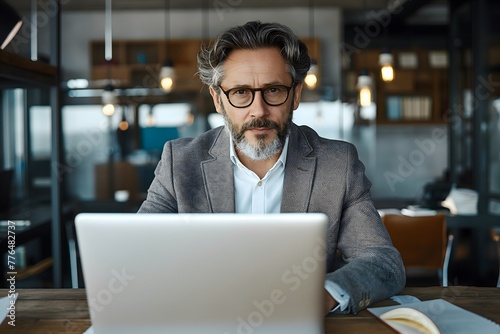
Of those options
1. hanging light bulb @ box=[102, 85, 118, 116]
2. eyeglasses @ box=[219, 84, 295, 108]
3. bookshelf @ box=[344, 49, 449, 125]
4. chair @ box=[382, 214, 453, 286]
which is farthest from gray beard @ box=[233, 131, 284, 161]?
bookshelf @ box=[344, 49, 449, 125]

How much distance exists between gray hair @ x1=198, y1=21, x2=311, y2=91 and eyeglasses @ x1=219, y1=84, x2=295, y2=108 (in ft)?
0.30

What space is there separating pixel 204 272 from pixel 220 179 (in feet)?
3.04

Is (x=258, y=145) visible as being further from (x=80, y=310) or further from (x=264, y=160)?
(x=80, y=310)

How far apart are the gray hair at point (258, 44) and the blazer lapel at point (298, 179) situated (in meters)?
0.26

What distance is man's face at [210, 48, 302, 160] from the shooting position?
5.81 feet

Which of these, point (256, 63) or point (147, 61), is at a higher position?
point (147, 61)

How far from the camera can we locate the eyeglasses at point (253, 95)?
5.79ft

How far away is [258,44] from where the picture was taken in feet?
5.93

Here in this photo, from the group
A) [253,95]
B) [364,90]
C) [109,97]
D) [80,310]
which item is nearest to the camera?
[80,310]

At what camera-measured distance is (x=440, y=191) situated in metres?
4.64

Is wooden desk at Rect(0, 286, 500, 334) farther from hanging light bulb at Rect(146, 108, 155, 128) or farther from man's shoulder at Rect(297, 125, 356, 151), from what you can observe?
hanging light bulb at Rect(146, 108, 155, 128)

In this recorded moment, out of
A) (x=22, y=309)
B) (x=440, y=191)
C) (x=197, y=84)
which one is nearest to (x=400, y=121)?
(x=197, y=84)

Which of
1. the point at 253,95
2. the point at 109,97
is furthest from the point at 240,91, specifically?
the point at 109,97

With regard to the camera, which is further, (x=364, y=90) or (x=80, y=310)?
(x=364, y=90)
